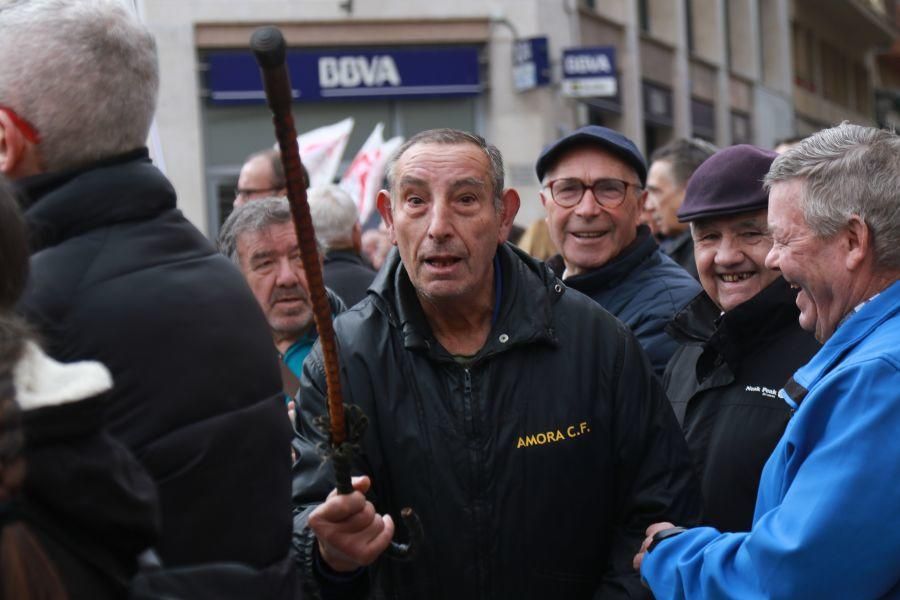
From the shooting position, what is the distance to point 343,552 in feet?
9.95

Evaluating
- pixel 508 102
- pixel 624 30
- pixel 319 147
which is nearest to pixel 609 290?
pixel 319 147

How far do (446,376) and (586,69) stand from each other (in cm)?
1569

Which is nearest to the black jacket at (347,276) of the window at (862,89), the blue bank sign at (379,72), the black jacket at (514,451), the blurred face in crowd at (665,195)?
the blurred face in crowd at (665,195)

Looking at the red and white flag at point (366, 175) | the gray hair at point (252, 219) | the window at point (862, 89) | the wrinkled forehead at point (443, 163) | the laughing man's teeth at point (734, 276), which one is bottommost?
the laughing man's teeth at point (734, 276)

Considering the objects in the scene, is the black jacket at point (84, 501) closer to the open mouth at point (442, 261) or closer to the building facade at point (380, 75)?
the open mouth at point (442, 261)

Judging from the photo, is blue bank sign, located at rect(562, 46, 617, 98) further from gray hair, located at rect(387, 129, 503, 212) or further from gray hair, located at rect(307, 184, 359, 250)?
gray hair, located at rect(387, 129, 503, 212)

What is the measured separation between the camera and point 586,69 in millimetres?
18922

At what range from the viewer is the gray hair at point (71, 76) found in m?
2.41

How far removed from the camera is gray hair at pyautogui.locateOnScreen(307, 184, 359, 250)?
618 centimetres

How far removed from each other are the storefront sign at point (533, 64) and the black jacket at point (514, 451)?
15.3 metres

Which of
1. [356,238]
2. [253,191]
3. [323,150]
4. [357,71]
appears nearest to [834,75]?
[357,71]

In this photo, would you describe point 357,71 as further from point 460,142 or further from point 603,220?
point 460,142

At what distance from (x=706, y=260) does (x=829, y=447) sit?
1.59m

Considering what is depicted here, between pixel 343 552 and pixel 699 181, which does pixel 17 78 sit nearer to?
pixel 343 552
